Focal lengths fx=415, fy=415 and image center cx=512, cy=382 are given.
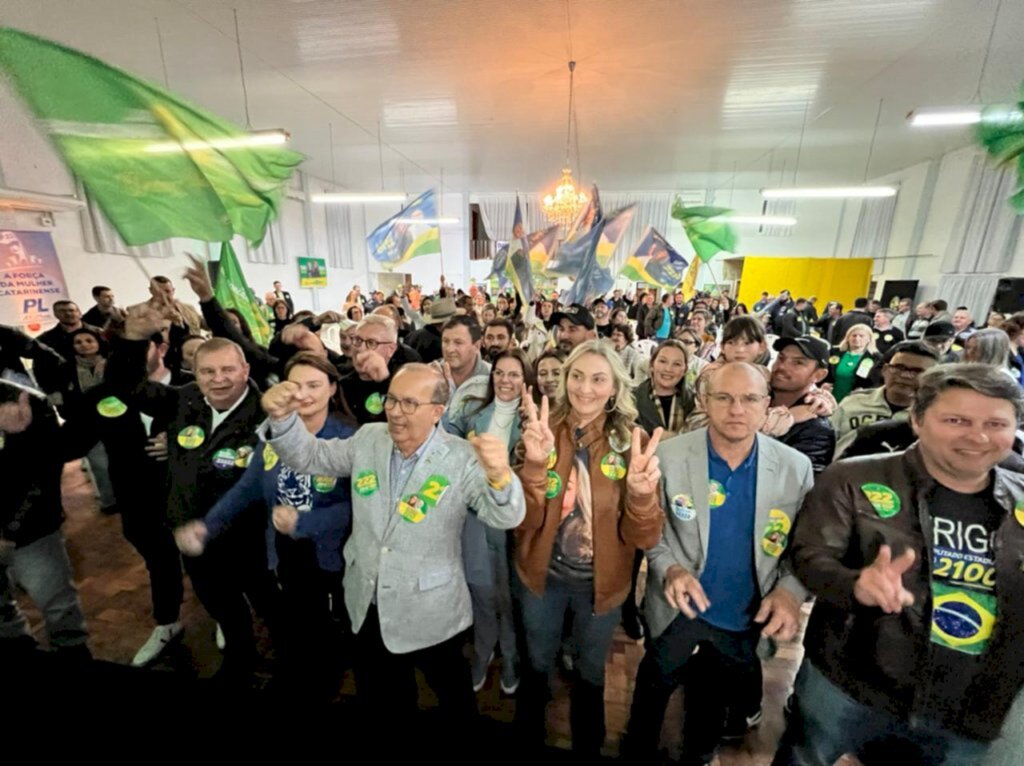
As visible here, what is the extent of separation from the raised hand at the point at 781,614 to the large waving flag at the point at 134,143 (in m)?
3.02

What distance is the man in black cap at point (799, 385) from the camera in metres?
1.95

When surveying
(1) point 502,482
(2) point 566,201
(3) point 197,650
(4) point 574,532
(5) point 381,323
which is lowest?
(3) point 197,650

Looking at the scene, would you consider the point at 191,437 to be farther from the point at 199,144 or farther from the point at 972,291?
the point at 972,291

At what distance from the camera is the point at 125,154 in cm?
190

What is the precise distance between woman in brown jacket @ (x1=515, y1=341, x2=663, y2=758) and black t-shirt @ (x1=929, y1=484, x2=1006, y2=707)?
2.50 feet

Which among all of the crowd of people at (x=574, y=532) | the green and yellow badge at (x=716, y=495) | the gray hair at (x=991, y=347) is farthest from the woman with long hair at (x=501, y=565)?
the gray hair at (x=991, y=347)

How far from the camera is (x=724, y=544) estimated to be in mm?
1516

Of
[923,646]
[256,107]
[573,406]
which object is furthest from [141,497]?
[256,107]

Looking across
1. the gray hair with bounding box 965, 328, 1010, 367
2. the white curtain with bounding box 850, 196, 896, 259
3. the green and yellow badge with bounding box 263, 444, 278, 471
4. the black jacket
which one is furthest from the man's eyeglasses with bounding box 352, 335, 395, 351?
the white curtain with bounding box 850, 196, 896, 259

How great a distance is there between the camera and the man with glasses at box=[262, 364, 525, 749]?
148 cm

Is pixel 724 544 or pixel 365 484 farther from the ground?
pixel 365 484

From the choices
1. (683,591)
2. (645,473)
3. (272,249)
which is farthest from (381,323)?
(272,249)

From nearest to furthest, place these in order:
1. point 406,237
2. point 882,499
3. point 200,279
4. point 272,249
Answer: point 882,499 < point 200,279 < point 406,237 < point 272,249

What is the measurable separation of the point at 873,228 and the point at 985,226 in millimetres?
4108
